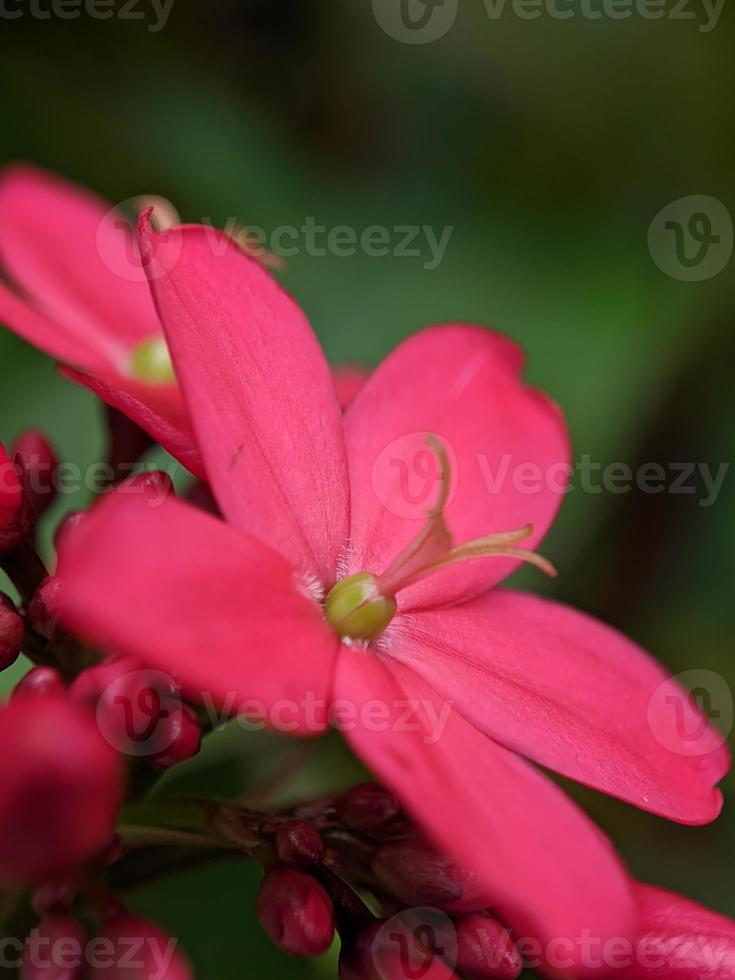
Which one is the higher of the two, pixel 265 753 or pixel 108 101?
pixel 108 101

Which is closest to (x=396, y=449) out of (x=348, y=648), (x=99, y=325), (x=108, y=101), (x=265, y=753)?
(x=348, y=648)

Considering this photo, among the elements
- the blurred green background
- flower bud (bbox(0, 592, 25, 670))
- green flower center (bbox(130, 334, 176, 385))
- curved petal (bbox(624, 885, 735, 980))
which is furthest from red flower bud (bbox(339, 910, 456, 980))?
the blurred green background

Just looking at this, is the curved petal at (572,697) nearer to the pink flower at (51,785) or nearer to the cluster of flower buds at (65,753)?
the cluster of flower buds at (65,753)

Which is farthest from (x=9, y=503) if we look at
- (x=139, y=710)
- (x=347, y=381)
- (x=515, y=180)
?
(x=515, y=180)

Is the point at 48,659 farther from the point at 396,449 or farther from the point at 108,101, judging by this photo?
the point at 108,101

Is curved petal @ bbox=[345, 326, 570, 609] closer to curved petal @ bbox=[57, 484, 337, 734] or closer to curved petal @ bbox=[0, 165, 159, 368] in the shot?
curved petal @ bbox=[57, 484, 337, 734]

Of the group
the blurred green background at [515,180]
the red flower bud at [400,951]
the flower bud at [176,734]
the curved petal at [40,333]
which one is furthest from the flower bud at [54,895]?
the blurred green background at [515,180]
